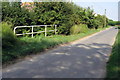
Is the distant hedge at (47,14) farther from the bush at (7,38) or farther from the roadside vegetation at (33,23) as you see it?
the bush at (7,38)

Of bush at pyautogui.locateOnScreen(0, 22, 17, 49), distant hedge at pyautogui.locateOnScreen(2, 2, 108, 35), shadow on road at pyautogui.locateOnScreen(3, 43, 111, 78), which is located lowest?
shadow on road at pyautogui.locateOnScreen(3, 43, 111, 78)

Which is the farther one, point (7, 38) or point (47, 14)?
point (47, 14)

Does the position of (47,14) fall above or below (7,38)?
above

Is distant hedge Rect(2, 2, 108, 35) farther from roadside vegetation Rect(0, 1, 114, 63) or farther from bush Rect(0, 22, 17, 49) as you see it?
bush Rect(0, 22, 17, 49)

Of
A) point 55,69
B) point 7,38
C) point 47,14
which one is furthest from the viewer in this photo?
point 47,14

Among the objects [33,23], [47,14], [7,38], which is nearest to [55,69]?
[7,38]

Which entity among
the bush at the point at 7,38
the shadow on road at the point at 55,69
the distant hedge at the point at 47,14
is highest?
the distant hedge at the point at 47,14

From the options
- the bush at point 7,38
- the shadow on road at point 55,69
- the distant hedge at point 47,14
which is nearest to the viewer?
the shadow on road at point 55,69

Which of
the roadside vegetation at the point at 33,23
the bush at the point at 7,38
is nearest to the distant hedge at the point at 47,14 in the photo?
the roadside vegetation at the point at 33,23

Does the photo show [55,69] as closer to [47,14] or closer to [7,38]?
[7,38]

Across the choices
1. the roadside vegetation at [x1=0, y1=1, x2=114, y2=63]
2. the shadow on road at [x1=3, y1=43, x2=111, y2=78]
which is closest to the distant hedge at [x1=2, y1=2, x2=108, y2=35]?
the roadside vegetation at [x1=0, y1=1, x2=114, y2=63]

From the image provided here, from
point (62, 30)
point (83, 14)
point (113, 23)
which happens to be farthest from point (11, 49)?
point (113, 23)

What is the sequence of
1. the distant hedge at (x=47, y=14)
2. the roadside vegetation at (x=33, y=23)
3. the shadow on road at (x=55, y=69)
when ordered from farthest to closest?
the distant hedge at (x=47, y=14)
the roadside vegetation at (x=33, y=23)
the shadow on road at (x=55, y=69)

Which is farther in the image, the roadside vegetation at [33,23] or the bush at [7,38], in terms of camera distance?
the roadside vegetation at [33,23]
